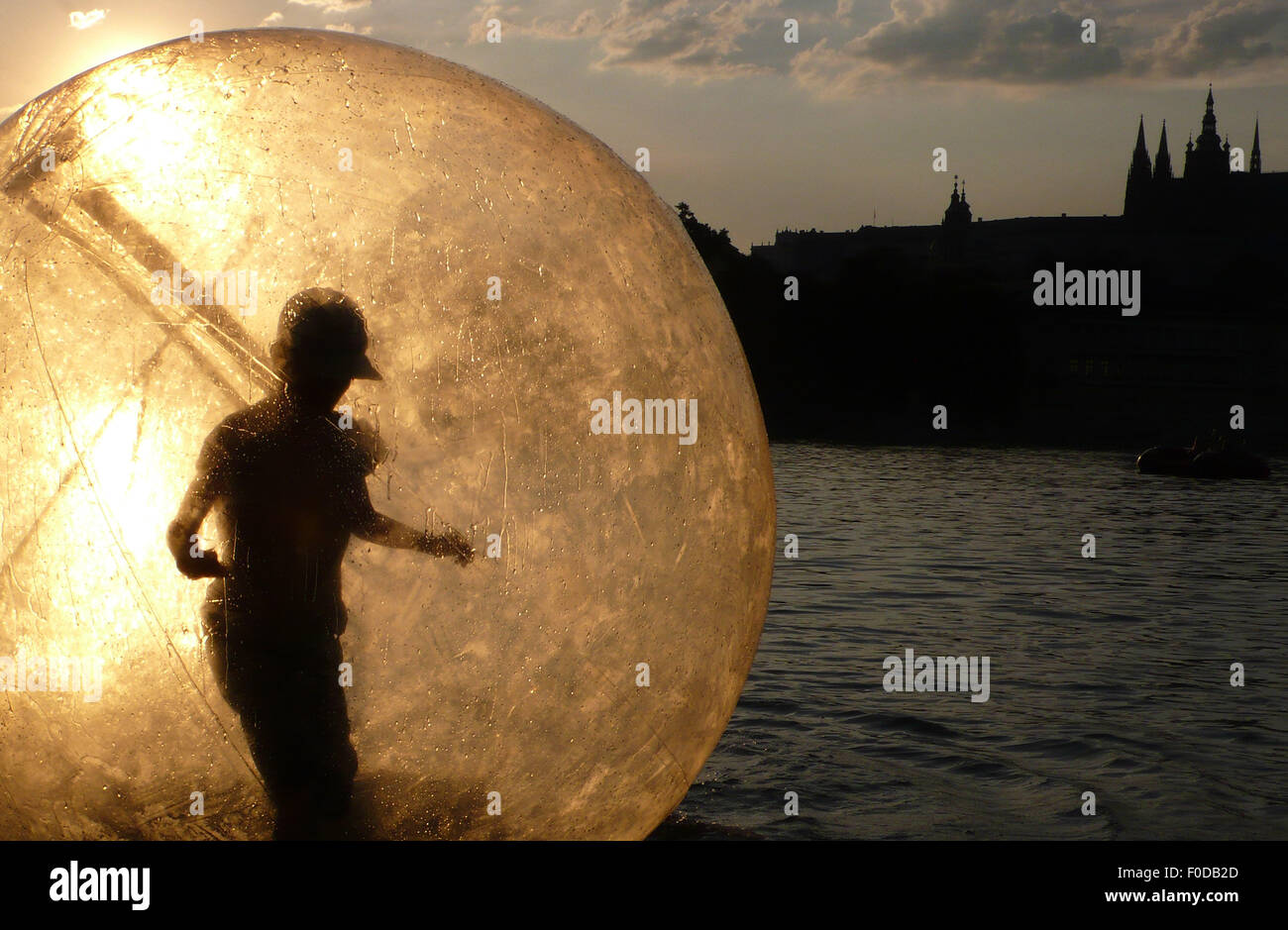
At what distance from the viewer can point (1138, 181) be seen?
534 feet

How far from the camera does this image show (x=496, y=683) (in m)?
3.48

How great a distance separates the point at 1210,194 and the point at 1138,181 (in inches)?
645

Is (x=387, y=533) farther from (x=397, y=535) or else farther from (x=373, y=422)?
(x=373, y=422)

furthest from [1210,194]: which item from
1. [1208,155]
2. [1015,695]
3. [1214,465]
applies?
[1015,695]

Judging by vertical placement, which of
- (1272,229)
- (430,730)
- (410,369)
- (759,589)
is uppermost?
(1272,229)

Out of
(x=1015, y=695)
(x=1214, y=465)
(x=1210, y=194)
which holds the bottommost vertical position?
(x=1015, y=695)

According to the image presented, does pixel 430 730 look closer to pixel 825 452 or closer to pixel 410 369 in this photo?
pixel 410 369

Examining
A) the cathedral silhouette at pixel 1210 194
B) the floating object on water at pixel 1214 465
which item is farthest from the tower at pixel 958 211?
the floating object on water at pixel 1214 465

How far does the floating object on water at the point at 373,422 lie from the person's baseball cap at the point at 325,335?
40 mm

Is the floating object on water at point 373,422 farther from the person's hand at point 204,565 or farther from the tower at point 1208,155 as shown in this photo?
the tower at point 1208,155

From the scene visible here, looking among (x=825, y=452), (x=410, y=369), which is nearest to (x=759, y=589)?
(x=410, y=369)

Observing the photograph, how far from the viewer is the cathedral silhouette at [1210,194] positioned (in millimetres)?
144750
